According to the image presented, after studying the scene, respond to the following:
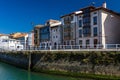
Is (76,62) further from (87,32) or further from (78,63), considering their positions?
(87,32)

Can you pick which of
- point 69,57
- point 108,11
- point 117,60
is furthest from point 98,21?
point 117,60

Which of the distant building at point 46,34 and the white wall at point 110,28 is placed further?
the distant building at point 46,34

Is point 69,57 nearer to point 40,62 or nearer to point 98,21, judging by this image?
point 40,62

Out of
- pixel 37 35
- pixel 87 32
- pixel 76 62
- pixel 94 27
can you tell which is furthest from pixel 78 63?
pixel 37 35

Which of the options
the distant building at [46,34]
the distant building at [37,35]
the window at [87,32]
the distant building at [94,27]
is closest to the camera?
the distant building at [94,27]

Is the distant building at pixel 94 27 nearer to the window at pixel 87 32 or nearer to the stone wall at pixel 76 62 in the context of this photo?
the window at pixel 87 32

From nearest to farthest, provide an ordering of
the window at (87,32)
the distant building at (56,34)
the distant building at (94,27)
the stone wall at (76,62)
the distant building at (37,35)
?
the stone wall at (76,62) < the distant building at (94,27) < the window at (87,32) < the distant building at (56,34) < the distant building at (37,35)

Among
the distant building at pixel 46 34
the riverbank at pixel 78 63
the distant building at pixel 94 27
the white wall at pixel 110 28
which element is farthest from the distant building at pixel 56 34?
the riverbank at pixel 78 63

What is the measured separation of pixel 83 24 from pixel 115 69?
816 inches

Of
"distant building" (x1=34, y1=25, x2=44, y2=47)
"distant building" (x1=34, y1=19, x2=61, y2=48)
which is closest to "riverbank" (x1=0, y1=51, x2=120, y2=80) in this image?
"distant building" (x1=34, y1=19, x2=61, y2=48)

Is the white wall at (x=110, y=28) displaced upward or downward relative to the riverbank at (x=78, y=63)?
upward

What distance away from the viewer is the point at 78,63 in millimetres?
26906

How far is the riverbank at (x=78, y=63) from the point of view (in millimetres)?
23609

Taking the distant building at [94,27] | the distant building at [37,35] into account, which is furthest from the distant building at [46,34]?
the distant building at [94,27]
